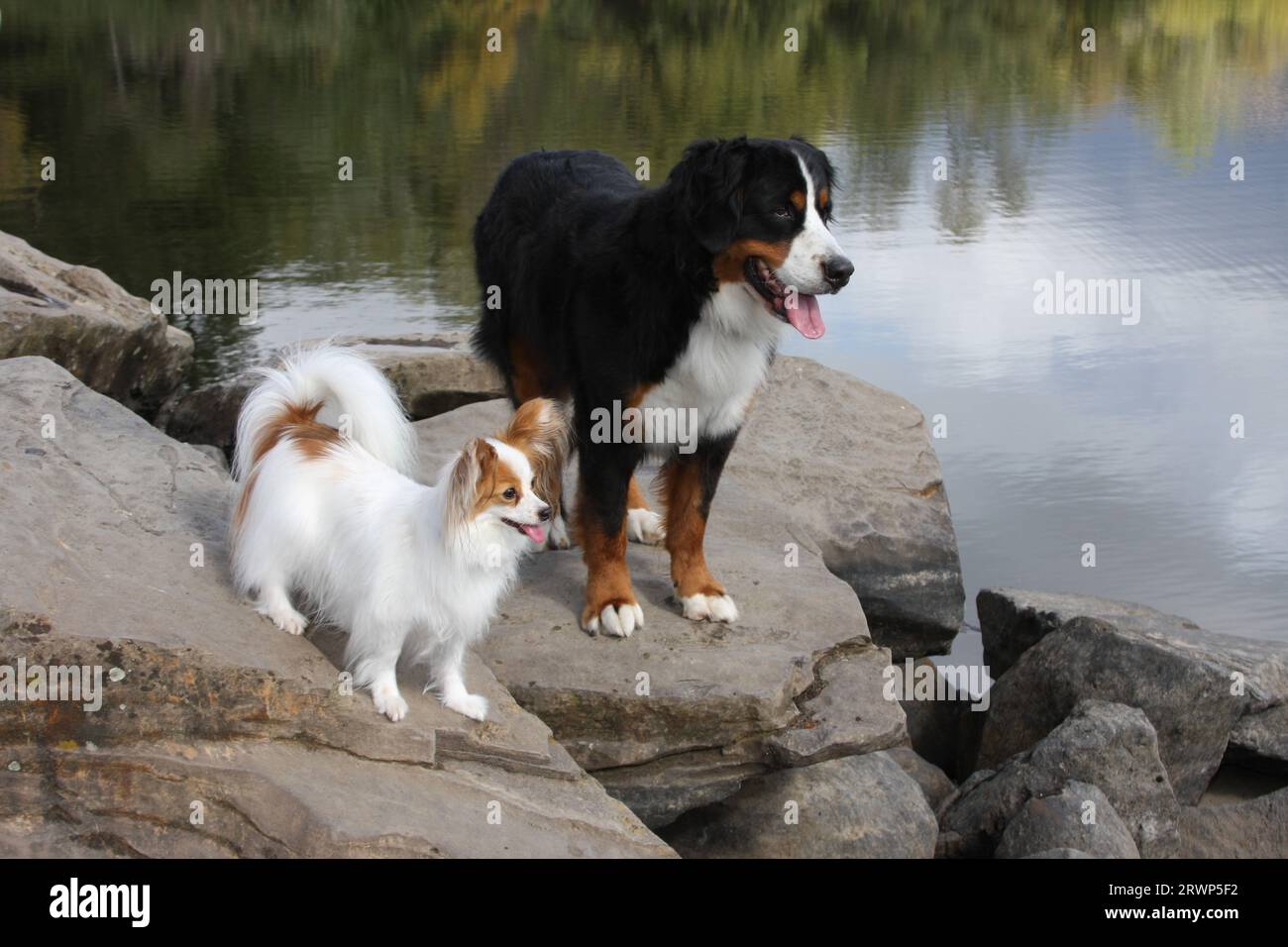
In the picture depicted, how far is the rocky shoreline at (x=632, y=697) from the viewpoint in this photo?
3820 millimetres

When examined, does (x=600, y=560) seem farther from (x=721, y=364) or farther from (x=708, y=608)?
(x=721, y=364)

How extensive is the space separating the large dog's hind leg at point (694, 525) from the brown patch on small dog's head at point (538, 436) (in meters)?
0.99

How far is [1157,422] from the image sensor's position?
9.98 metres

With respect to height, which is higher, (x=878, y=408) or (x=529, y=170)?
(x=529, y=170)

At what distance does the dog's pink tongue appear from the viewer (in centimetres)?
466

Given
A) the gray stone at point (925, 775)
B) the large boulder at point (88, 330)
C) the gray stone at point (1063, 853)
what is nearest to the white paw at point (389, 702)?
the gray stone at point (1063, 853)

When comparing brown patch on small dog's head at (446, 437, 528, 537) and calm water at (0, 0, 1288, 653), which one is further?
calm water at (0, 0, 1288, 653)

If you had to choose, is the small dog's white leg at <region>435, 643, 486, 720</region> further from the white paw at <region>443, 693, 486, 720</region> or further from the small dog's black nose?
the small dog's black nose

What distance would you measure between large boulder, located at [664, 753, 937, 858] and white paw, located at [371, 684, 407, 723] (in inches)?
55.3

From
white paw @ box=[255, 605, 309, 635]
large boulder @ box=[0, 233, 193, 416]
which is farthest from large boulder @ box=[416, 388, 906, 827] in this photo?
large boulder @ box=[0, 233, 193, 416]

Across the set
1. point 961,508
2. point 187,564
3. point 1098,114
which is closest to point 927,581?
→ point 961,508

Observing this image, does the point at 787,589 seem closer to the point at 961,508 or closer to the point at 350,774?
the point at 350,774
